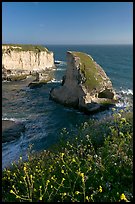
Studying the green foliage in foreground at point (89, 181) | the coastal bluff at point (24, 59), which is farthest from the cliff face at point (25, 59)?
the green foliage in foreground at point (89, 181)

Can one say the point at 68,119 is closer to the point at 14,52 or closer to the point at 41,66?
the point at 14,52

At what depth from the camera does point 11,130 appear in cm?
2847

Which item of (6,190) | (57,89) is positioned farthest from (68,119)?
(6,190)

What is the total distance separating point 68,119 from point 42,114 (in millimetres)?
3681

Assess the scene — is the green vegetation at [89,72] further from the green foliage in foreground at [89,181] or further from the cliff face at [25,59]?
the green foliage in foreground at [89,181]

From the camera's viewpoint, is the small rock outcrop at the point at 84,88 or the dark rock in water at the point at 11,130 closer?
the dark rock in water at the point at 11,130

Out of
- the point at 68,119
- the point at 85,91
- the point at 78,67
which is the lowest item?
the point at 68,119

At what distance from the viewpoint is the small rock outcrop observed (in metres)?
38.1

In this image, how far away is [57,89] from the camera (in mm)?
44188

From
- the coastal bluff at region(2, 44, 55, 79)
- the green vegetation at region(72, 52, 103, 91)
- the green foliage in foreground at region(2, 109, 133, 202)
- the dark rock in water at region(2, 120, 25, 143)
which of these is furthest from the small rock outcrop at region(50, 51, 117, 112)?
the green foliage in foreground at region(2, 109, 133, 202)

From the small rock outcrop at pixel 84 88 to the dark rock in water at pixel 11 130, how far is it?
9.54m

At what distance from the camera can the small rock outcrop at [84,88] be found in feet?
125

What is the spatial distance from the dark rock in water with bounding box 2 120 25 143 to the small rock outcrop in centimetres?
954

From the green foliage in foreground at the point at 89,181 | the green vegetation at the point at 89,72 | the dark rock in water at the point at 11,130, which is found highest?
the green vegetation at the point at 89,72
